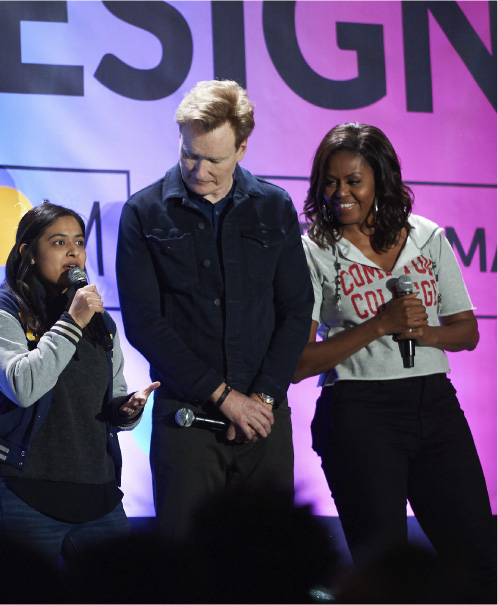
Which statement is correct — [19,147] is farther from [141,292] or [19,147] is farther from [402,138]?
[402,138]

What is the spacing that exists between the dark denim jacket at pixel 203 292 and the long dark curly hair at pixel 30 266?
284 millimetres

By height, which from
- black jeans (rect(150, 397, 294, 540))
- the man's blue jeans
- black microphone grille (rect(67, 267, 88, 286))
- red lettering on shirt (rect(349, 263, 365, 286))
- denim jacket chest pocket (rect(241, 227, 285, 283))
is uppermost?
denim jacket chest pocket (rect(241, 227, 285, 283))

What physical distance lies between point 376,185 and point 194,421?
3.46ft

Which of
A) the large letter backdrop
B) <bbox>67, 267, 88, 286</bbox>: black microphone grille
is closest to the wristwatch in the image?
<bbox>67, 267, 88, 286</bbox>: black microphone grille

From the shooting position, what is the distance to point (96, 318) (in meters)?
2.50

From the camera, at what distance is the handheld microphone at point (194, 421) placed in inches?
90.7

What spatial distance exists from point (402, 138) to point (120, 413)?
2.11 m

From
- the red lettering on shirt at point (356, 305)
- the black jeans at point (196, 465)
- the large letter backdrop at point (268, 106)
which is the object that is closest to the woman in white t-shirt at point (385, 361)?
the red lettering on shirt at point (356, 305)

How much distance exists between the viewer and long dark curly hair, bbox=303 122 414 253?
107 inches

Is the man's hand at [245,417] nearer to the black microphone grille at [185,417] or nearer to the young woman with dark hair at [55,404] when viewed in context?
the black microphone grille at [185,417]

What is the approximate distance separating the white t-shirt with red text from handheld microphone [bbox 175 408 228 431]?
475 mm

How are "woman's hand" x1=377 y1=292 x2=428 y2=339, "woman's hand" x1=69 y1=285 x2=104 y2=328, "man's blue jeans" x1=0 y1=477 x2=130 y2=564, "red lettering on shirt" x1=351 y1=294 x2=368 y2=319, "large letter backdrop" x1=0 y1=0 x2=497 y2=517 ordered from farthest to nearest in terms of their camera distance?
1. "large letter backdrop" x1=0 y1=0 x2=497 y2=517
2. "red lettering on shirt" x1=351 y1=294 x2=368 y2=319
3. "woman's hand" x1=377 y1=292 x2=428 y2=339
4. "woman's hand" x1=69 y1=285 x2=104 y2=328
5. "man's blue jeans" x1=0 y1=477 x2=130 y2=564

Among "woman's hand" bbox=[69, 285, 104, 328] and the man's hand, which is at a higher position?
"woman's hand" bbox=[69, 285, 104, 328]

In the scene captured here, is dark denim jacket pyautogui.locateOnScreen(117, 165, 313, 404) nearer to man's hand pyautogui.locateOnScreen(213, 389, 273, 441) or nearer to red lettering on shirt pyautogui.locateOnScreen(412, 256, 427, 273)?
man's hand pyautogui.locateOnScreen(213, 389, 273, 441)
